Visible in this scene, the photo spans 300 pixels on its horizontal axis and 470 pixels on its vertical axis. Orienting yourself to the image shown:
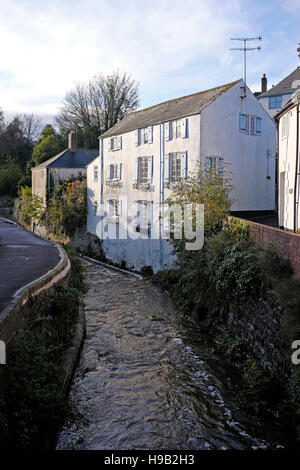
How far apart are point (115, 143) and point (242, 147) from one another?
9.25 meters

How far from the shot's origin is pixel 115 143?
91.5 feet

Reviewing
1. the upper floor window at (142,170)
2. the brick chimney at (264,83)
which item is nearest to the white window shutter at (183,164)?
the upper floor window at (142,170)

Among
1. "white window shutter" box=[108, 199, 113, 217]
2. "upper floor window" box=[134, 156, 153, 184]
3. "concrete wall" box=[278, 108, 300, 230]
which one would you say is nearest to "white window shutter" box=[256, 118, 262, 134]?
"concrete wall" box=[278, 108, 300, 230]

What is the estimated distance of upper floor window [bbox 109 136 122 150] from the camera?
27219mm

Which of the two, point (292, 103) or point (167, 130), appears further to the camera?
point (167, 130)

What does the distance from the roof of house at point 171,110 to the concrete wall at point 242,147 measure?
0.58 m

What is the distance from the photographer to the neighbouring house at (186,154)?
20.6 m

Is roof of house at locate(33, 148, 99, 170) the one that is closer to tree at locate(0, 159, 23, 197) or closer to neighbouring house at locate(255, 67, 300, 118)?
tree at locate(0, 159, 23, 197)

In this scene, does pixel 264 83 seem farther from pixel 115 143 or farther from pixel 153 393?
pixel 153 393

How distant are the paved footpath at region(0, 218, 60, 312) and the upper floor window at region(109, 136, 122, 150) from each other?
9.56 meters

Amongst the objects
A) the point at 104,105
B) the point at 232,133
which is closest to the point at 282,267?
the point at 232,133

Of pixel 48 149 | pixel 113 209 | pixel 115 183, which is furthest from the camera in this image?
pixel 48 149

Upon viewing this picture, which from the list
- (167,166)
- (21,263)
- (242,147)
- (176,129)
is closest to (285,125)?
(242,147)

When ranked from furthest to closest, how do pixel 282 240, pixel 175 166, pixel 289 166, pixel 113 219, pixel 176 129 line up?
1. pixel 113 219
2. pixel 175 166
3. pixel 176 129
4. pixel 289 166
5. pixel 282 240
